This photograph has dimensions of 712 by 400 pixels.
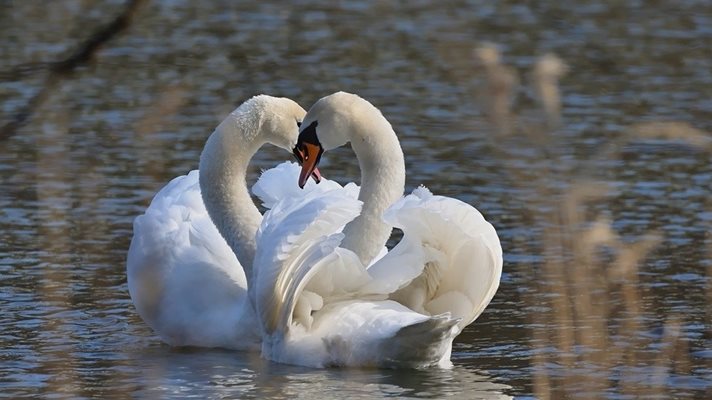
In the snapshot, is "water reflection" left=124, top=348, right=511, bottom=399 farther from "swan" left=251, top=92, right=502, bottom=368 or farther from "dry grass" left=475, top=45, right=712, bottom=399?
"dry grass" left=475, top=45, right=712, bottom=399

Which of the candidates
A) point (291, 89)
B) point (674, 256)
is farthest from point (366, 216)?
point (291, 89)

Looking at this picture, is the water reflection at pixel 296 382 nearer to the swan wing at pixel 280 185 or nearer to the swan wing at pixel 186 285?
the swan wing at pixel 186 285

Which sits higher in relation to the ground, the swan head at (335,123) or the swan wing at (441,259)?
the swan head at (335,123)

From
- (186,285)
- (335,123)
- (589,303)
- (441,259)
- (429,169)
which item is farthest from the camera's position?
(429,169)

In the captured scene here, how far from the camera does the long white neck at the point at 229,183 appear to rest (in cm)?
772

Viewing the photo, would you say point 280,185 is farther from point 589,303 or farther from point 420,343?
point 589,303

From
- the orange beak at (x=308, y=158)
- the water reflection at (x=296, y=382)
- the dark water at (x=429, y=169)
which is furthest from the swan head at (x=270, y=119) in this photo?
the water reflection at (x=296, y=382)

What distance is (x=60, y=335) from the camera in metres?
7.82

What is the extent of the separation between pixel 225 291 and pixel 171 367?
2.22 ft

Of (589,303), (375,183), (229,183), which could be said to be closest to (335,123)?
(375,183)

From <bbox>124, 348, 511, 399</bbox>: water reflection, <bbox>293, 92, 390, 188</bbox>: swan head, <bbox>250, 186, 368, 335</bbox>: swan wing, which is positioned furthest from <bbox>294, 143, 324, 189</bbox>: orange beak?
<bbox>124, 348, 511, 399</bbox>: water reflection

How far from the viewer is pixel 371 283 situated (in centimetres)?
695

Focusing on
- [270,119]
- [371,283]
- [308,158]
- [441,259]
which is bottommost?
[371,283]

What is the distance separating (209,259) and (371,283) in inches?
49.3
